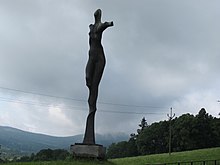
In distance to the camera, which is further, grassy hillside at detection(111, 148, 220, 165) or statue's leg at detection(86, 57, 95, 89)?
grassy hillside at detection(111, 148, 220, 165)

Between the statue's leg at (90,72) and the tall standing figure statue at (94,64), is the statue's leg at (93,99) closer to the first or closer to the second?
the tall standing figure statue at (94,64)

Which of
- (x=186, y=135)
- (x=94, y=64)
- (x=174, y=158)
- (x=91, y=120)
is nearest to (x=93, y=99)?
(x=91, y=120)

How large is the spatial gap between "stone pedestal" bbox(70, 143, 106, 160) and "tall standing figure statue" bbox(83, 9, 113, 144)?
94 cm

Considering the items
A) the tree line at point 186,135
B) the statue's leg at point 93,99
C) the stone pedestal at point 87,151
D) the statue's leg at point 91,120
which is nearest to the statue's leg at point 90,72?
the statue's leg at point 93,99

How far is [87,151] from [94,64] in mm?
3378

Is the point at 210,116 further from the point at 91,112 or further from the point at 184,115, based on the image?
the point at 91,112

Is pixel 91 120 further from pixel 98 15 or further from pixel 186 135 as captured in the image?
pixel 186 135

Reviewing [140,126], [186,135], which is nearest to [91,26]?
[186,135]

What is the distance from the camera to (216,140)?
226 ft

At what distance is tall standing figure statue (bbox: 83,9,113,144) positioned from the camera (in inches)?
556

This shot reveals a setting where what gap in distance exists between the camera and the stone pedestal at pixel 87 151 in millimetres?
13086

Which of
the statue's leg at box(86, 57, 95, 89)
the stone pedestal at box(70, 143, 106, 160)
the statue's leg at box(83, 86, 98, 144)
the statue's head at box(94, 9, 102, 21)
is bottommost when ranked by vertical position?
the stone pedestal at box(70, 143, 106, 160)

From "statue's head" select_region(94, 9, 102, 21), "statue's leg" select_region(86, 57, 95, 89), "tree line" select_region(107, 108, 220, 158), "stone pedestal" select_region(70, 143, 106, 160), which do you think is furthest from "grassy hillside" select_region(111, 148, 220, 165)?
"tree line" select_region(107, 108, 220, 158)

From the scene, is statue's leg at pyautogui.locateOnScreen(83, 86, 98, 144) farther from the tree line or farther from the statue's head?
the tree line
